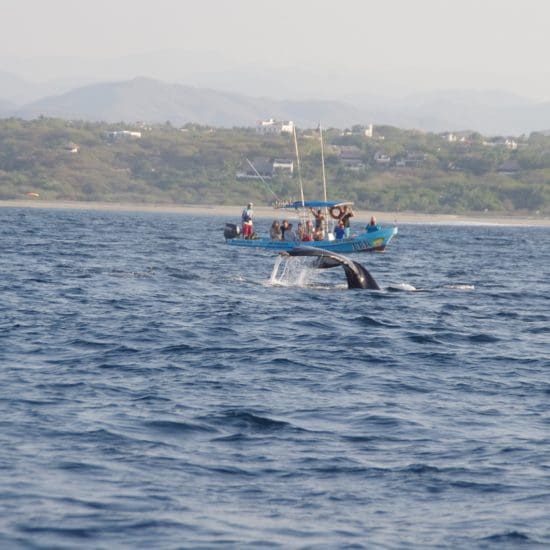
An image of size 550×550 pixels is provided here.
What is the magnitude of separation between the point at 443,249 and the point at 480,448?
63.0 m

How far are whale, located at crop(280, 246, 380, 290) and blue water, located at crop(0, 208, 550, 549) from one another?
4.18 ft

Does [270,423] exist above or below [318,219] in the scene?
below

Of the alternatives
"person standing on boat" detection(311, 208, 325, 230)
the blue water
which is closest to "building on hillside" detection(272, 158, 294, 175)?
"person standing on boat" detection(311, 208, 325, 230)

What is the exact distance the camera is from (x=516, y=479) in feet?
48.1

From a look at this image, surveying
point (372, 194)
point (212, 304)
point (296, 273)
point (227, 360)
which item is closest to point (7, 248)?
point (296, 273)

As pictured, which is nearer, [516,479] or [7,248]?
[516,479]

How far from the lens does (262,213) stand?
149750 mm

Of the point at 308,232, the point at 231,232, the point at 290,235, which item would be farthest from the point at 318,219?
the point at 231,232

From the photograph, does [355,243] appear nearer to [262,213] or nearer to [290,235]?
[290,235]

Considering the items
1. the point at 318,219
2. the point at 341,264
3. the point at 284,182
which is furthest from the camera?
the point at 284,182

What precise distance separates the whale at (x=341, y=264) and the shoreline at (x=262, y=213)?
4128 inches

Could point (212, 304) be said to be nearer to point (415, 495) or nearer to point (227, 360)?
point (227, 360)

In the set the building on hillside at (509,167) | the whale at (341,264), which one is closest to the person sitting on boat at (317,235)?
the whale at (341,264)

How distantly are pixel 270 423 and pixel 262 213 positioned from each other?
437 ft
